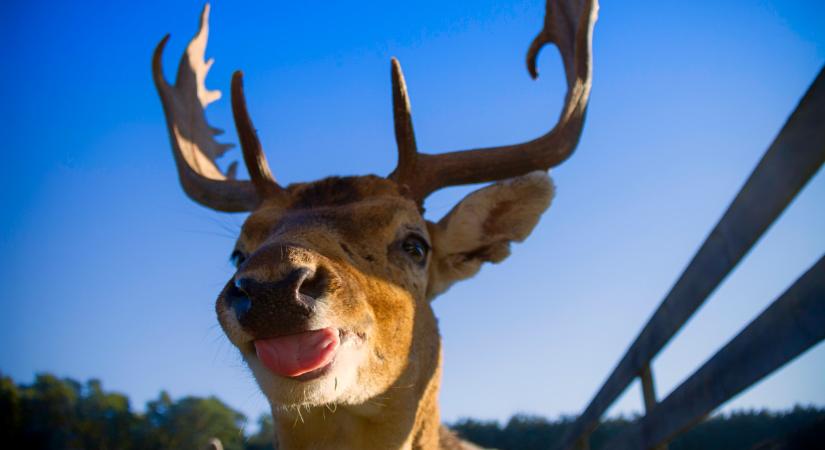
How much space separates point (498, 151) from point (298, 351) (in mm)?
2732

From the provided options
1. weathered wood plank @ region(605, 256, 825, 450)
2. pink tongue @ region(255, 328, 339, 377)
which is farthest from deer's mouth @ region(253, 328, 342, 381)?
weathered wood plank @ region(605, 256, 825, 450)

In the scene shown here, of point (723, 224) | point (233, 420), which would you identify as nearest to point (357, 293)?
point (723, 224)

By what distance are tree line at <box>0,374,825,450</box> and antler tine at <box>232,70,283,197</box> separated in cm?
171

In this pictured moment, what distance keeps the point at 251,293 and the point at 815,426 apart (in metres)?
2.17

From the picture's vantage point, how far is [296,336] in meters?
2.40

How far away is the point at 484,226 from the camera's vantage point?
4203 millimetres

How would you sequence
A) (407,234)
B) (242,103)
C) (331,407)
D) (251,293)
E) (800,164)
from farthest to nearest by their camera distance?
(242,103) < (407,234) < (331,407) < (251,293) < (800,164)

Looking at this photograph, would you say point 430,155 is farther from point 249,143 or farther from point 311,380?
point 311,380

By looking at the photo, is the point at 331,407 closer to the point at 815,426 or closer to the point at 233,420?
the point at 815,426

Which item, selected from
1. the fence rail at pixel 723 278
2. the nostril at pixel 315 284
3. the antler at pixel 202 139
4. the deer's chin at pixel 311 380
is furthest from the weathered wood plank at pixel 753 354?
the antler at pixel 202 139

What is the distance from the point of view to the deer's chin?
248cm

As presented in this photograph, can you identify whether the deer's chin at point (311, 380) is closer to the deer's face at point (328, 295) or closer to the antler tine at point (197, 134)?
the deer's face at point (328, 295)

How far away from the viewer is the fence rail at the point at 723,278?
1899 mm

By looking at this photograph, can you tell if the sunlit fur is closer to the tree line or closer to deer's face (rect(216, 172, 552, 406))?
deer's face (rect(216, 172, 552, 406))
